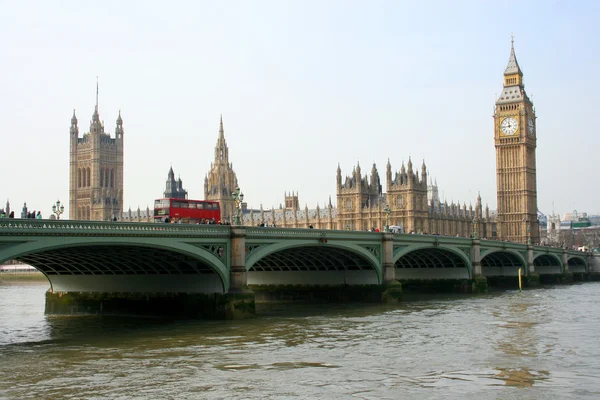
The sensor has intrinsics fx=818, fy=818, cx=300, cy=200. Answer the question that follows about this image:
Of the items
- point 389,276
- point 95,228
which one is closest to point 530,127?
point 389,276

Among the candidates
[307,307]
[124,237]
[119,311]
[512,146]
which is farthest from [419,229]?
[124,237]

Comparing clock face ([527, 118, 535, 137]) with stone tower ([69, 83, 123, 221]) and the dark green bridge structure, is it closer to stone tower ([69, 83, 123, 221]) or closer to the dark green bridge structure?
the dark green bridge structure

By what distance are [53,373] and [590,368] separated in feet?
51.7

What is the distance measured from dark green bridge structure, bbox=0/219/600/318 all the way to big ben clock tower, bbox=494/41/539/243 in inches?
2361

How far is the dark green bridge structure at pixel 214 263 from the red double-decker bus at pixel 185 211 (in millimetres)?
4586

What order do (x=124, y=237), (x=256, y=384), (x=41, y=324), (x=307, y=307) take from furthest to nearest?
(x=307, y=307) → (x=41, y=324) → (x=124, y=237) → (x=256, y=384)

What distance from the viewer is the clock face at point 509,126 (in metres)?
123

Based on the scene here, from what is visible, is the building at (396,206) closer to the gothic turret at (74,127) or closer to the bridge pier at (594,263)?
the bridge pier at (594,263)

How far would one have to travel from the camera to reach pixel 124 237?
3212cm

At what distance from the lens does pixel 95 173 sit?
162m

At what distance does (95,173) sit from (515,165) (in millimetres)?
82655

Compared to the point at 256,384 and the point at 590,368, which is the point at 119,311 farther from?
the point at 590,368

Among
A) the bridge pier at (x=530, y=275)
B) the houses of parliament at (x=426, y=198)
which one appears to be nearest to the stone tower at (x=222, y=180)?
the houses of parliament at (x=426, y=198)

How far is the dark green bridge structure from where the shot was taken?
3188 centimetres
